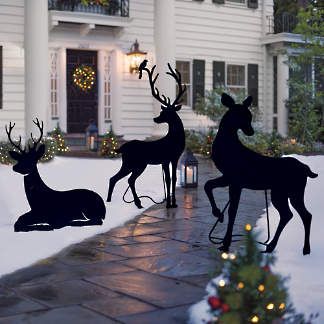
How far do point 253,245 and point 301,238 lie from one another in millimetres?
4033

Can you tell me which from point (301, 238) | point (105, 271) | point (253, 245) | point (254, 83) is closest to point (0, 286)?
point (105, 271)

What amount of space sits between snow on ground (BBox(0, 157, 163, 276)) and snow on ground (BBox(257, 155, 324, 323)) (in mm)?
2342

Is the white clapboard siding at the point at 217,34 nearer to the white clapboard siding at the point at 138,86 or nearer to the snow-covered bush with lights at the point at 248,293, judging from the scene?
the white clapboard siding at the point at 138,86

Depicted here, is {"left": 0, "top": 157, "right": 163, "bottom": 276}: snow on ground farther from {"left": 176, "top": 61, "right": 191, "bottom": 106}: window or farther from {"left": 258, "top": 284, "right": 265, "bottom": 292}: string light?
{"left": 176, "top": 61, "right": 191, "bottom": 106}: window

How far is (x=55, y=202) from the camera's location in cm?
800

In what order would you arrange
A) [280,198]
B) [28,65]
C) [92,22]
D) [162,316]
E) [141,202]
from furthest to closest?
[92,22] < [28,65] < [141,202] < [280,198] < [162,316]

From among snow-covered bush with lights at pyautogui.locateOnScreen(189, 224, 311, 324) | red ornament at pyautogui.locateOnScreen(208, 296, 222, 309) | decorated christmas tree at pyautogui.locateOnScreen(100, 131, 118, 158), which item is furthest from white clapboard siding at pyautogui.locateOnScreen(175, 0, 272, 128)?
red ornament at pyautogui.locateOnScreen(208, 296, 222, 309)

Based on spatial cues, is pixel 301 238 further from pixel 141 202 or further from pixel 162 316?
pixel 141 202

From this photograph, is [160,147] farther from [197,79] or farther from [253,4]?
[253,4]

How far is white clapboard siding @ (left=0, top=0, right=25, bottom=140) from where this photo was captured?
59.5ft

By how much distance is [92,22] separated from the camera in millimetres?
18938

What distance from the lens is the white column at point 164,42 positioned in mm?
20141

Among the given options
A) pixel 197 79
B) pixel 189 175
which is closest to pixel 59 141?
pixel 189 175

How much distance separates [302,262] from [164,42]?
14.7 m
